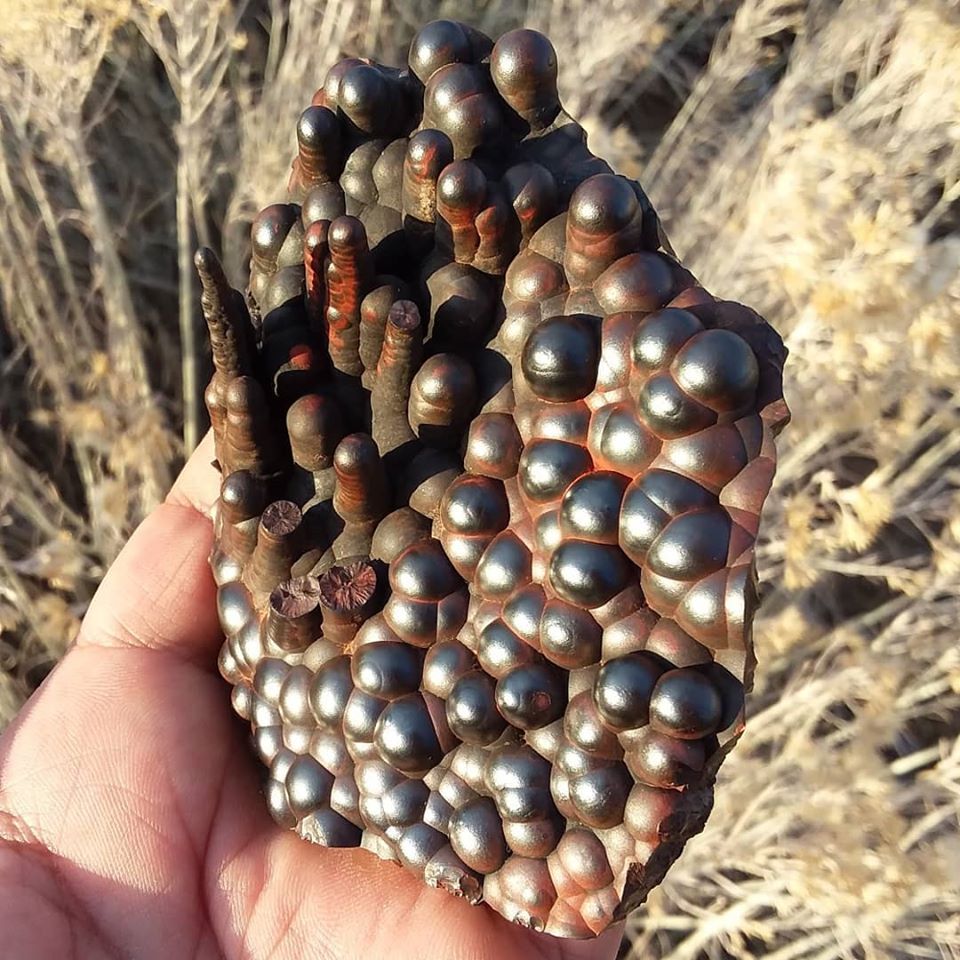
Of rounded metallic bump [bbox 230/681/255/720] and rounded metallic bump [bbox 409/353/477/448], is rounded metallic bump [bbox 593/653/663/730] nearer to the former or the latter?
rounded metallic bump [bbox 409/353/477/448]

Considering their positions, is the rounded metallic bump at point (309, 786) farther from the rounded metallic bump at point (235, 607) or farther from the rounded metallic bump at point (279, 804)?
the rounded metallic bump at point (235, 607)

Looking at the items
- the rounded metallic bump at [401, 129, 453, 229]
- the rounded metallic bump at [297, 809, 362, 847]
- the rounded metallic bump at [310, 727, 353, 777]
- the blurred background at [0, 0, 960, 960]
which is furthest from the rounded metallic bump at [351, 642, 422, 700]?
the blurred background at [0, 0, 960, 960]

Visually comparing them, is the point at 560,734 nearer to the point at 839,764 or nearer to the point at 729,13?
the point at 839,764

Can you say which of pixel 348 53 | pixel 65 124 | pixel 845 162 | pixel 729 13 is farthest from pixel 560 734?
pixel 729 13

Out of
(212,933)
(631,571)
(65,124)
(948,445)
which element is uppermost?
(948,445)

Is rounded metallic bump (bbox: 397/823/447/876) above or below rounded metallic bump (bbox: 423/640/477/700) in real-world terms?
below
